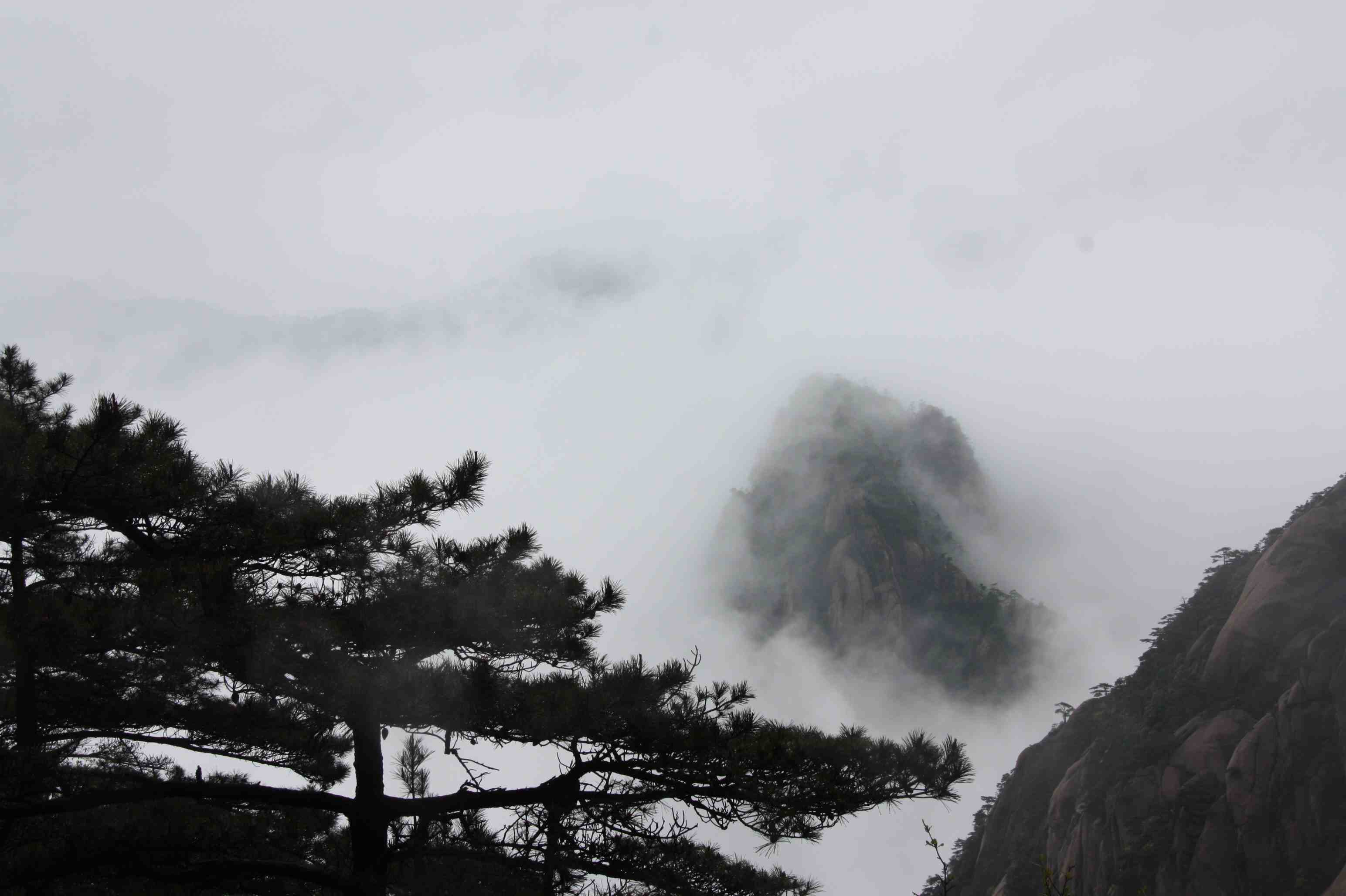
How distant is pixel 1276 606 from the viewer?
28.6 metres

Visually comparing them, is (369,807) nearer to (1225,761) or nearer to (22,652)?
(22,652)

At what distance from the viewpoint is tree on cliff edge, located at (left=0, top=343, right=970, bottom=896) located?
4.78 metres

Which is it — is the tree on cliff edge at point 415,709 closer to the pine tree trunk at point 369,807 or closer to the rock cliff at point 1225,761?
the pine tree trunk at point 369,807

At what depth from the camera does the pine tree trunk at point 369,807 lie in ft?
16.8

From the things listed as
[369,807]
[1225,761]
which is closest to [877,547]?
[1225,761]

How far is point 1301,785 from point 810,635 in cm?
6613

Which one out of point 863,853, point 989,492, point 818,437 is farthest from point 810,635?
point 989,492

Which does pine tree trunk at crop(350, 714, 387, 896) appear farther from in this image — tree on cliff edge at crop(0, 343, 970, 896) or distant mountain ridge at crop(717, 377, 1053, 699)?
distant mountain ridge at crop(717, 377, 1053, 699)

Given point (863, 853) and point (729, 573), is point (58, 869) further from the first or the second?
point (729, 573)

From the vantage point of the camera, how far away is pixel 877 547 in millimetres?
86000

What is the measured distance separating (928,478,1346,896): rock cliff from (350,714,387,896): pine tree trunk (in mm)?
22548

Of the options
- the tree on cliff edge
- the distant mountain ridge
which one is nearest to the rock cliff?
the tree on cliff edge

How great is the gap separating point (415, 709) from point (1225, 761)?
1164 inches

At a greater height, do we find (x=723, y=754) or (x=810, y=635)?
(x=810, y=635)
